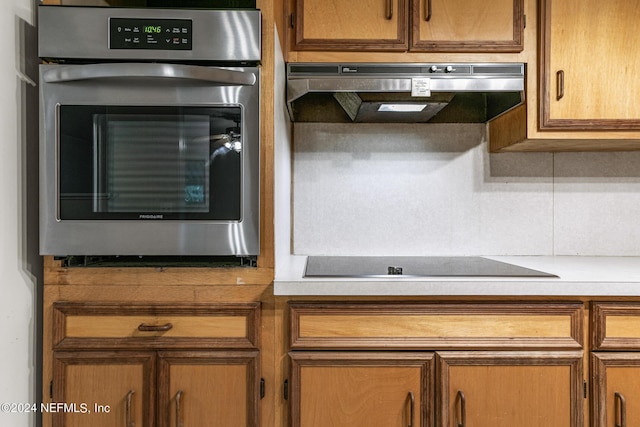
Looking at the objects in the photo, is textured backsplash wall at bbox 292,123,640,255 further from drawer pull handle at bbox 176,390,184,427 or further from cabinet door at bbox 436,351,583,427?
drawer pull handle at bbox 176,390,184,427

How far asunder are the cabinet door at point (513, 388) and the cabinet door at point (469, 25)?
99 centimetres

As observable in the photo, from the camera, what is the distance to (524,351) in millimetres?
1153

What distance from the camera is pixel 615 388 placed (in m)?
1.15

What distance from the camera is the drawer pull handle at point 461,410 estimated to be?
1.15 m

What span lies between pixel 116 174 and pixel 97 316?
38cm

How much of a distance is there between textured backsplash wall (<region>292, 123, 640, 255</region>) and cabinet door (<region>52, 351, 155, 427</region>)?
806 millimetres

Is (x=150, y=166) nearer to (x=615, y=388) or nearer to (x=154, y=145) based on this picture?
(x=154, y=145)

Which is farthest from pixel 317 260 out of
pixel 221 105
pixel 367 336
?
pixel 221 105

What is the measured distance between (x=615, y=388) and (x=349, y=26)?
1329 mm

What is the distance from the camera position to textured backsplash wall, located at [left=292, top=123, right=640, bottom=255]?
1788 mm

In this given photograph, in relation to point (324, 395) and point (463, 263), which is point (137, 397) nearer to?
point (324, 395)

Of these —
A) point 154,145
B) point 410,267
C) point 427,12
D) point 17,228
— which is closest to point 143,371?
point 17,228

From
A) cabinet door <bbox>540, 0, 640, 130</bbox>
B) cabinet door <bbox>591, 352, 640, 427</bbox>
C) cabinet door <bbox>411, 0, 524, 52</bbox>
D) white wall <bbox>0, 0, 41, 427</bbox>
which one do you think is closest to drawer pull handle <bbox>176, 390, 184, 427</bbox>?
white wall <bbox>0, 0, 41, 427</bbox>

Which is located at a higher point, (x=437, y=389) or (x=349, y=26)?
(x=349, y=26)
